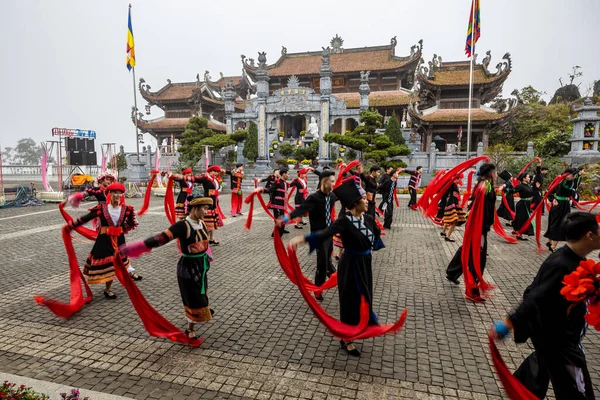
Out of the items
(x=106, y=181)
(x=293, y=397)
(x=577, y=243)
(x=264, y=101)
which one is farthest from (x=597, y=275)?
(x=264, y=101)

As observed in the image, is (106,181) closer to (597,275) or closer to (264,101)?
(597,275)

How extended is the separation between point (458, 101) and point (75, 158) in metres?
27.6

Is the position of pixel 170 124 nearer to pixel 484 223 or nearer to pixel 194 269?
pixel 194 269

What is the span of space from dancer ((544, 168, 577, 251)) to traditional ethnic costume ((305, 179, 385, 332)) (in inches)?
263

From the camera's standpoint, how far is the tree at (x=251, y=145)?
94.7 feet

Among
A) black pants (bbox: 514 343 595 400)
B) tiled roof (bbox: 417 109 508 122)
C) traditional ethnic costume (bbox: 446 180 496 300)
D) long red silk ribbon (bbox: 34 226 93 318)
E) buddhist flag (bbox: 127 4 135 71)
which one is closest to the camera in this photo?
black pants (bbox: 514 343 595 400)

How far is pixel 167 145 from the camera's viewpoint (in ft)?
118

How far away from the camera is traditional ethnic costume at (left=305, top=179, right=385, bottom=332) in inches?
156

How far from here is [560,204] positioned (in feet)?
28.2

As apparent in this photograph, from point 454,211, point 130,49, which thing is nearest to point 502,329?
point 454,211

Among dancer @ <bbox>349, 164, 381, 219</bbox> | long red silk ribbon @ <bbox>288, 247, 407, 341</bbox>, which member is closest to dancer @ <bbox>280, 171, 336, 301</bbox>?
long red silk ribbon @ <bbox>288, 247, 407, 341</bbox>

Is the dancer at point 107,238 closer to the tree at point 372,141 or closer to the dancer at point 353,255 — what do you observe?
the dancer at point 353,255

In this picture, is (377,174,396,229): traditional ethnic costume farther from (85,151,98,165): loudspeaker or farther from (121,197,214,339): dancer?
(85,151,98,165): loudspeaker

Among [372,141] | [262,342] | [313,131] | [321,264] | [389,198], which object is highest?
[313,131]
